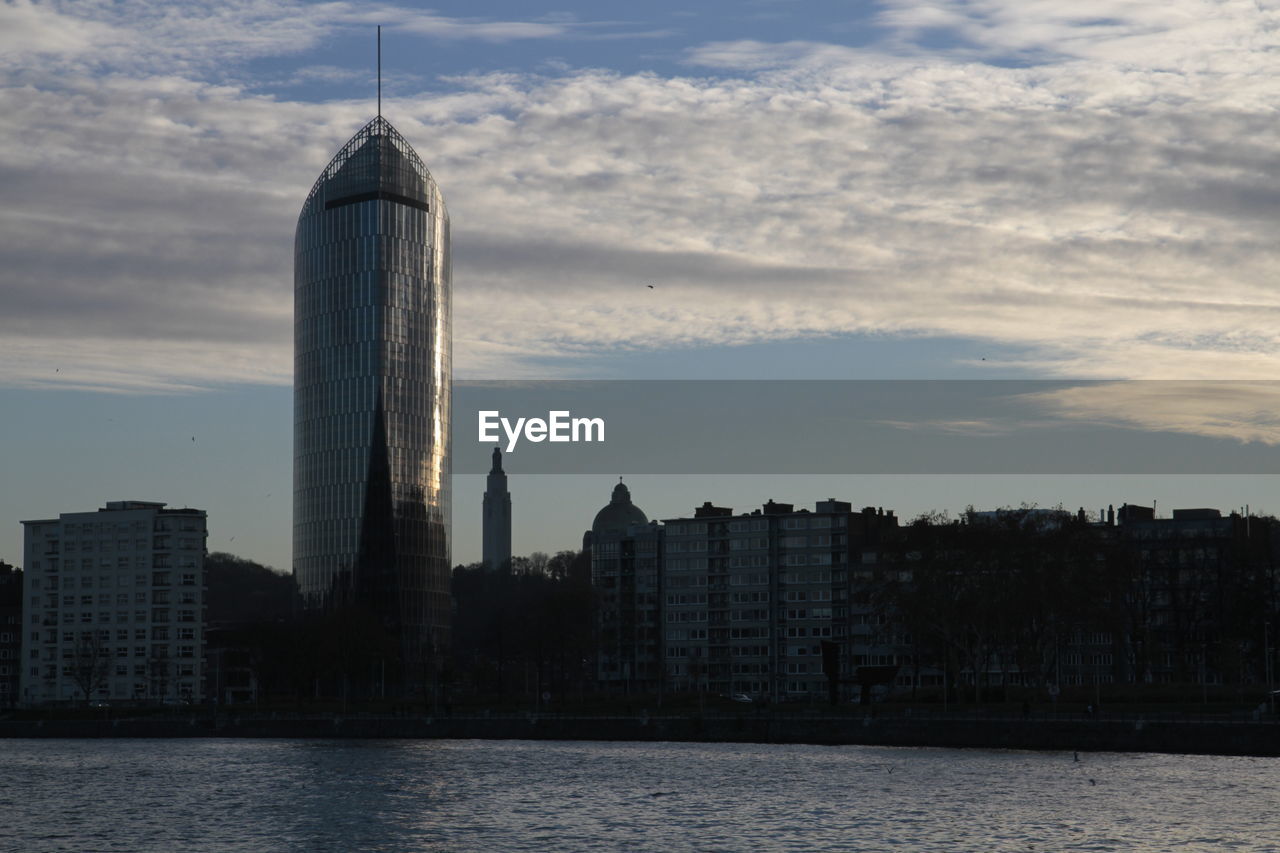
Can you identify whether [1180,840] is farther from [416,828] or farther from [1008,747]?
[1008,747]

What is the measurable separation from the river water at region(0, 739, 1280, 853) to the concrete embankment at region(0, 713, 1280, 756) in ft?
5.60

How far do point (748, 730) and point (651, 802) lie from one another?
51.3 metres

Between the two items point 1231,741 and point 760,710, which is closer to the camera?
point 1231,741

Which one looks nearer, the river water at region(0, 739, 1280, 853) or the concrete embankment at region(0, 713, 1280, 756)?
the river water at region(0, 739, 1280, 853)

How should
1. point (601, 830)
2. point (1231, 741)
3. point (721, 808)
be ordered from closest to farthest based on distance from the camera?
point (601, 830) < point (721, 808) < point (1231, 741)

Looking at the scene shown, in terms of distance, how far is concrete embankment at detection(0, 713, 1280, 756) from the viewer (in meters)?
112

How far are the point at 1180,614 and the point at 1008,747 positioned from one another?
239 ft

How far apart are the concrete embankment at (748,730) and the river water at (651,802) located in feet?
5.60

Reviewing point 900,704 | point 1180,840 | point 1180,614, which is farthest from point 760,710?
point 1180,840

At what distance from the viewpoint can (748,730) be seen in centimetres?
13850

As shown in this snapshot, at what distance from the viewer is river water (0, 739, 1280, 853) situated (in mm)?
72688

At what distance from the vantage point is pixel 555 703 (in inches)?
6845

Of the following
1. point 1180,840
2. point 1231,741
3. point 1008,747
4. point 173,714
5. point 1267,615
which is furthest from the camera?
point 173,714

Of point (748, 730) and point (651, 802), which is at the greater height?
point (748, 730)
